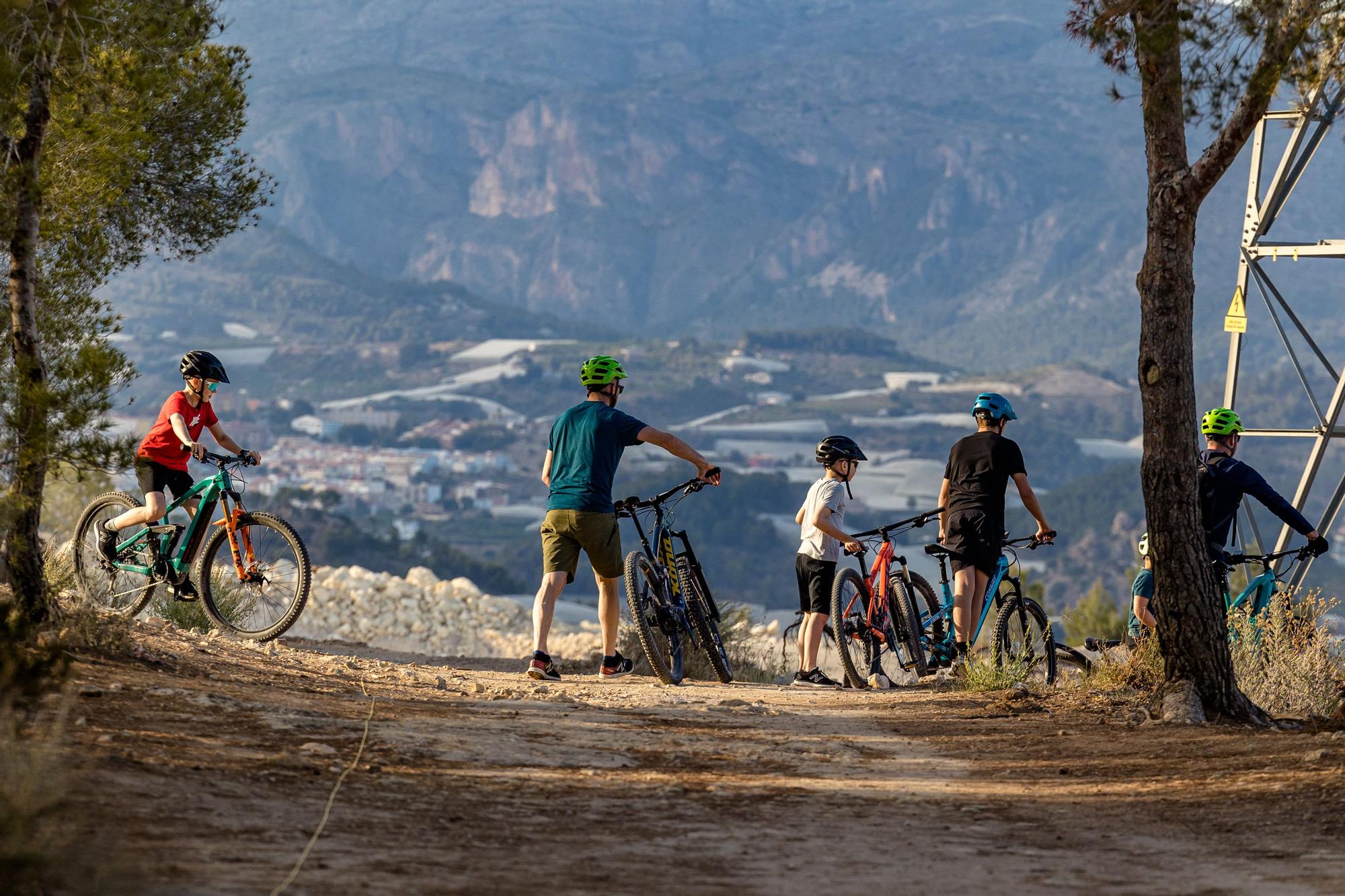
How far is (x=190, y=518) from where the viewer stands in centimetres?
988

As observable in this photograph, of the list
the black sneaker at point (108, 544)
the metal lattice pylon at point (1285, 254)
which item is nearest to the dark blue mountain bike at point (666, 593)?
the black sneaker at point (108, 544)

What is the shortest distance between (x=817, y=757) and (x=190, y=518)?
15.6 ft

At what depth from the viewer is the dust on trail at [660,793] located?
4.59 meters

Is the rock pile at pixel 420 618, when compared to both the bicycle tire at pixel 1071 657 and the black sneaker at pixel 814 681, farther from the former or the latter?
the bicycle tire at pixel 1071 657

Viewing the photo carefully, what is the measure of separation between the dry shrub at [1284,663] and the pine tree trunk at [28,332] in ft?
21.7

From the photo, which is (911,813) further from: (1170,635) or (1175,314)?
(1175,314)

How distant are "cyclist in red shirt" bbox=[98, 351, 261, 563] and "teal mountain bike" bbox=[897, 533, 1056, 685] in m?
4.48

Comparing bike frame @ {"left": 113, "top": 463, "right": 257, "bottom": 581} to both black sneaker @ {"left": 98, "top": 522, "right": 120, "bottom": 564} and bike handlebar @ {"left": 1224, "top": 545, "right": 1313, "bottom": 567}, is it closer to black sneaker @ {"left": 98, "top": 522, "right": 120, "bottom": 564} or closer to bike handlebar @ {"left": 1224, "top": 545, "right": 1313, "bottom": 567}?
black sneaker @ {"left": 98, "top": 522, "right": 120, "bottom": 564}

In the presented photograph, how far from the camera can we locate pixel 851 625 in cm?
1062

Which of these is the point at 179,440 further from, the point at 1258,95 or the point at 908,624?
the point at 1258,95

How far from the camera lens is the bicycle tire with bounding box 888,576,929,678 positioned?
1050 cm

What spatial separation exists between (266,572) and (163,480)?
2.83 ft

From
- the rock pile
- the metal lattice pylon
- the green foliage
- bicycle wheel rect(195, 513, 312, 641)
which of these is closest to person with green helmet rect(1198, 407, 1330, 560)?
bicycle wheel rect(195, 513, 312, 641)

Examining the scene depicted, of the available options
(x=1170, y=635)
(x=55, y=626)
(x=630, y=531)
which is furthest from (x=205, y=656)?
(x=630, y=531)
